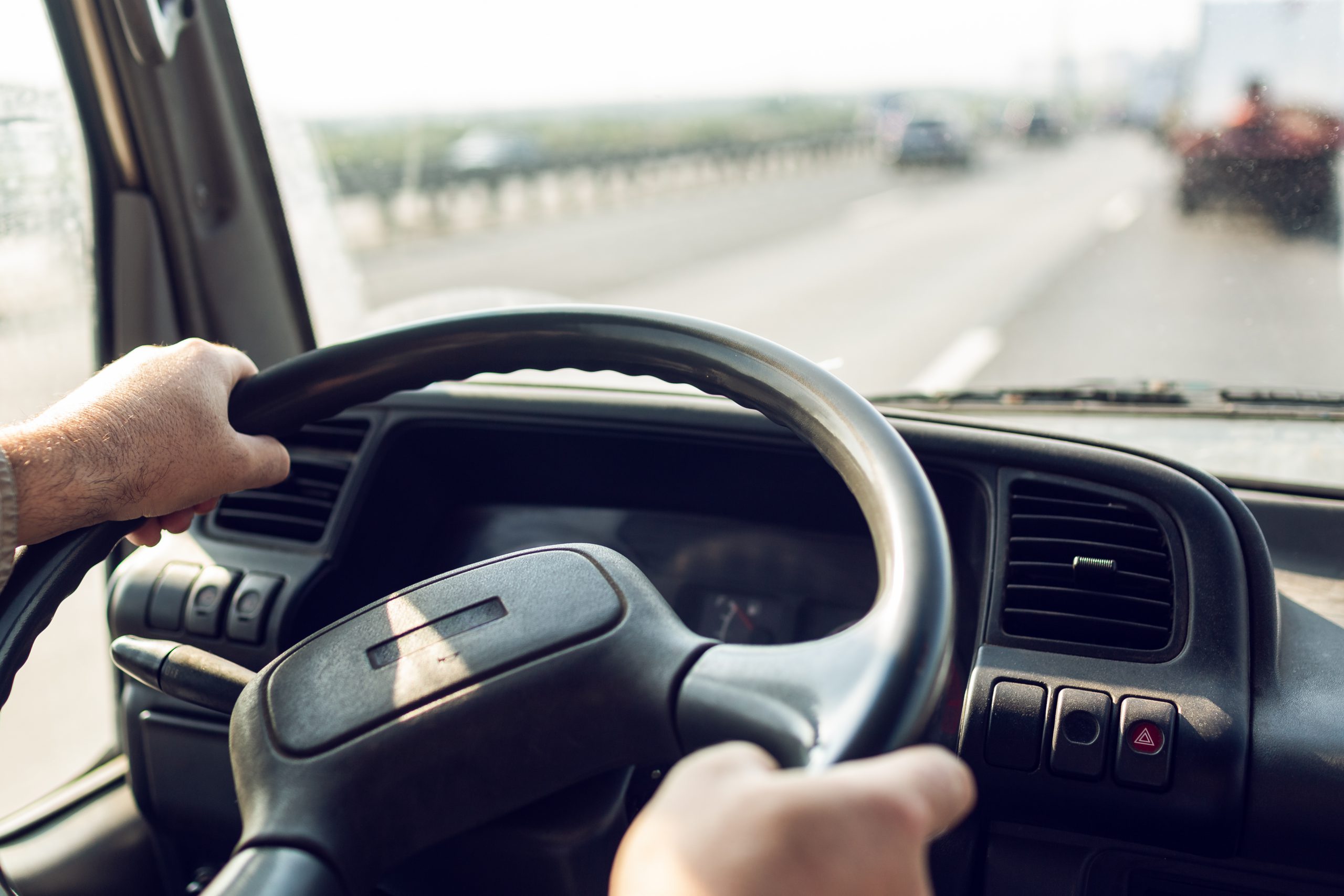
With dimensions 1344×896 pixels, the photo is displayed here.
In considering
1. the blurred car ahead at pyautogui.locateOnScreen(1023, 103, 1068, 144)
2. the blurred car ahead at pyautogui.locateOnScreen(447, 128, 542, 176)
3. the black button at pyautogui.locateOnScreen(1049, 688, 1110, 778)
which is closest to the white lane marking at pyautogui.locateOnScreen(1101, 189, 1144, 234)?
the blurred car ahead at pyautogui.locateOnScreen(1023, 103, 1068, 144)

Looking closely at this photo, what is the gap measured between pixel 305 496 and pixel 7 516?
3.17ft

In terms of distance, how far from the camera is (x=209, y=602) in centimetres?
203

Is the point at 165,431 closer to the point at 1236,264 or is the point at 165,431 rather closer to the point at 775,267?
the point at 1236,264

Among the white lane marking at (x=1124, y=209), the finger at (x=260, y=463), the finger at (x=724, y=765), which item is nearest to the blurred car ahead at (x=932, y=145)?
the white lane marking at (x=1124, y=209)

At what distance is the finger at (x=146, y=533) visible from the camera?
1.43 metres

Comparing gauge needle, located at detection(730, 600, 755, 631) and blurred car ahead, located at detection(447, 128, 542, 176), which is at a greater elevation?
blurred car ahead, located at detection(447, 128, 542, 176)

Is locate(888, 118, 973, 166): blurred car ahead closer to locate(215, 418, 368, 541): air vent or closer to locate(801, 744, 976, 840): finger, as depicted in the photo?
locate(215, 418, 368, 541): air vent

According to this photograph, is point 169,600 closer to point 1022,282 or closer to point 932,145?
point 1022,282

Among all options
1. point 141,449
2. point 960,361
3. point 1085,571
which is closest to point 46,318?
point 141,449

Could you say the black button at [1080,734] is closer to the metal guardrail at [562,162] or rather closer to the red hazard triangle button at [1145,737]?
the red hazard triangle button at [1145,737]

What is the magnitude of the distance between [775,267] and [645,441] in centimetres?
428

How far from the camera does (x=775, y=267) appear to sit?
20.3ft

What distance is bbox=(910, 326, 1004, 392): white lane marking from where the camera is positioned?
2490mm

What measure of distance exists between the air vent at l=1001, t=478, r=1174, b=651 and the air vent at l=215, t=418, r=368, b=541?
49.8 inches
